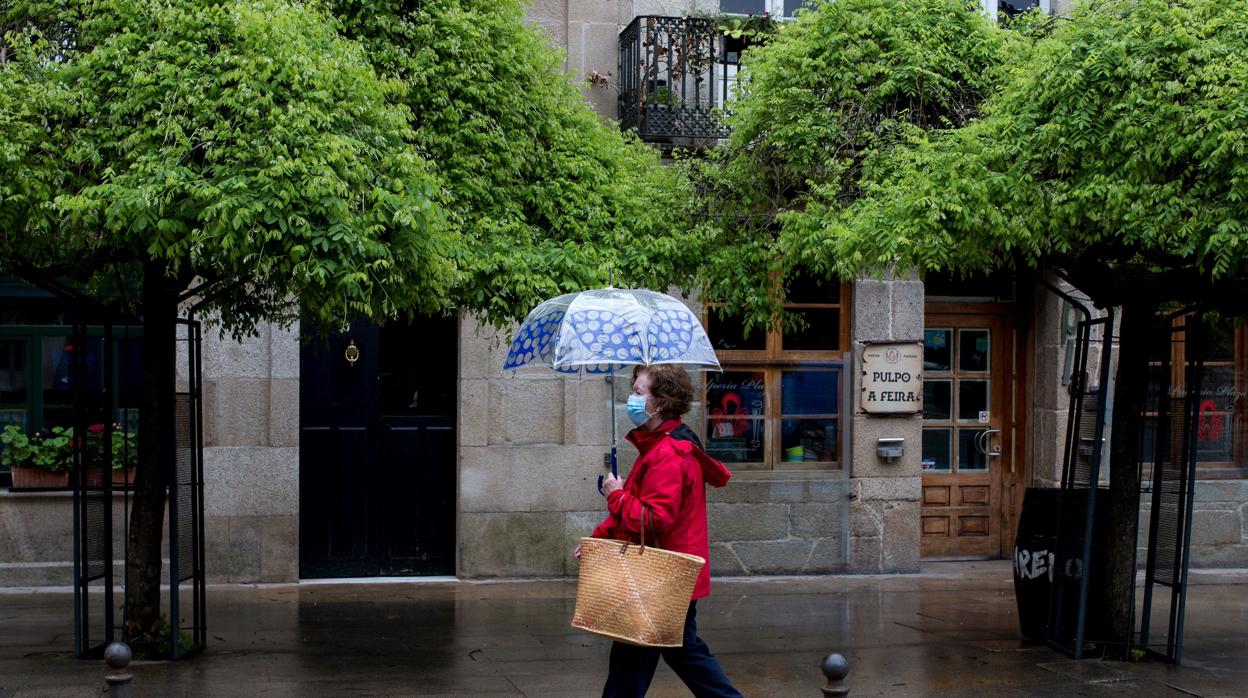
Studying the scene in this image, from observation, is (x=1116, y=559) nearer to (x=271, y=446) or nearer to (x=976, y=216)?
(x=976, y=216)

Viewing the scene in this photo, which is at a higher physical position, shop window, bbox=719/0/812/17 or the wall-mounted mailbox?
shop window, bbox=719/0/812/17

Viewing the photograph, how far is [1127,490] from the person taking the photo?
8.70 meters

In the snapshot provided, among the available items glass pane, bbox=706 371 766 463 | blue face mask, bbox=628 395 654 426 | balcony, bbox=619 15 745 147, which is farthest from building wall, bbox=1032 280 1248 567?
blue face mask, bbox=628 395 654 426

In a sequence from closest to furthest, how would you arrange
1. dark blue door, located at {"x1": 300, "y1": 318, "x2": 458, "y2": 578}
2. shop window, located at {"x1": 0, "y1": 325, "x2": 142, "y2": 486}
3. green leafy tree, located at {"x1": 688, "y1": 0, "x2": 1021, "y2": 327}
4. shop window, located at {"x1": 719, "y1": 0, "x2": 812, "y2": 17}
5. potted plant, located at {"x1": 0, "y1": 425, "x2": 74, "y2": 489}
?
1. green leafy tree, located at {"x1": 688, "y1": 0, "x2": 1021, "y2": 327}
2. potted plant, located at {"x1": 0, "y1": 425, "x2": 74, "y2": 489}
3. shop window, located at {"x1": 0, "y1": 325, "x2": 142, "y2": 486}
4. dark blue door, located at {"x1": 300, "y1": 318, "x2": 458, "y2": 578}
5. shop window, located at {"x1": 719, "y1": 0, "x2": 812, "y2": 17}

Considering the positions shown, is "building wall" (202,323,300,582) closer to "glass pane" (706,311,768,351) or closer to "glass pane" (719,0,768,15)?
"glass pane" (706,311,768,351)

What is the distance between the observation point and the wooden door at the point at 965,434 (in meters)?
13.8

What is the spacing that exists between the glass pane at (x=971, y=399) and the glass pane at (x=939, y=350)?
250mm

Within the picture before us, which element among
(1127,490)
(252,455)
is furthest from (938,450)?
(252,455)

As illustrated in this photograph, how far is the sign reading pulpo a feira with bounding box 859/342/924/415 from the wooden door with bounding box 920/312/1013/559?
33.0 inches

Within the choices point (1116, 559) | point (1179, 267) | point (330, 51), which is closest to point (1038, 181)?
point (1179, 267)

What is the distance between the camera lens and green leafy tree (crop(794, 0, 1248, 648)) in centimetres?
732

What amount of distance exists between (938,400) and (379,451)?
563 centimetres

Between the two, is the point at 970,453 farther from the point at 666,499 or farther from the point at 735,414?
the point at 666,499

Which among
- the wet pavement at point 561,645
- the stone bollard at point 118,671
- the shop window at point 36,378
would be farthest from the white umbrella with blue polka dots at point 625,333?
the shop window at point 36,378
